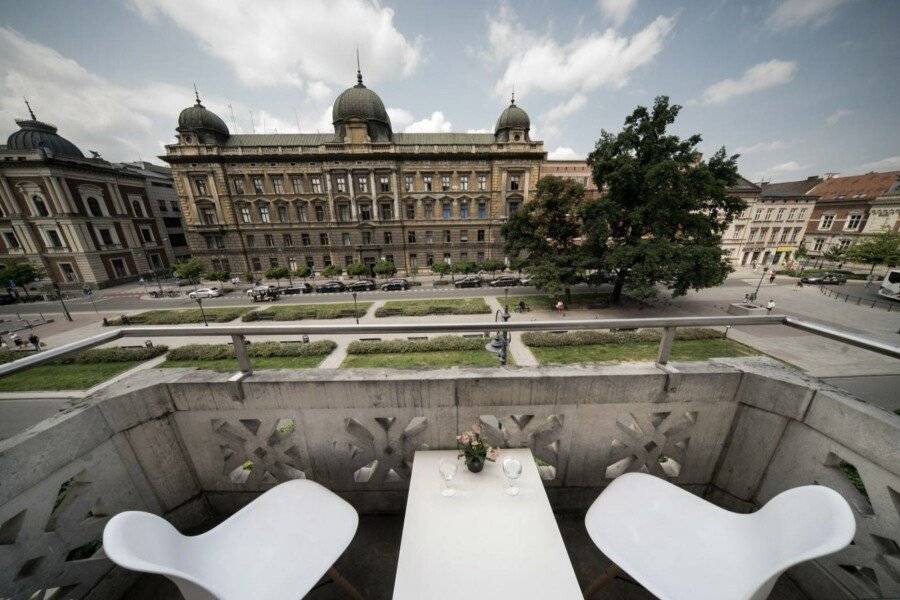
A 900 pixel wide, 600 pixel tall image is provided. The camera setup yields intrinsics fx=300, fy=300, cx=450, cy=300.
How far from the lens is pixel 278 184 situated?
31.0m

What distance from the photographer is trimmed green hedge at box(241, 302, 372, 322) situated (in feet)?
61.9

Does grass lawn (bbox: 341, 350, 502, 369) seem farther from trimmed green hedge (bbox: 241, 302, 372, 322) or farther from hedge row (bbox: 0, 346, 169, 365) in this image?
hedge row (bbox: 0, 346, 169, 365)

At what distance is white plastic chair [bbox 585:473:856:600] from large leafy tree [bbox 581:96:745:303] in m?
17.4

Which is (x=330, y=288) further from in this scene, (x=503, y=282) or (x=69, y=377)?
(x=69, y=377)

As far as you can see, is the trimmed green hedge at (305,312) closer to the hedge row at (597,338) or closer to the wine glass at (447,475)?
the hedge row at (597,338)

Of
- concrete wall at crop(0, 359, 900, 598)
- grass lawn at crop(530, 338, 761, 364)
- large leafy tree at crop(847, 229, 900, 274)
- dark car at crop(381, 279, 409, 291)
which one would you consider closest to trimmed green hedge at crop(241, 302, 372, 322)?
dark car at crop(381, 279, 409, 291)

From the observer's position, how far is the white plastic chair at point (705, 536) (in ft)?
4.84

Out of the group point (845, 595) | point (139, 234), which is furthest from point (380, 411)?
point (139, 234)

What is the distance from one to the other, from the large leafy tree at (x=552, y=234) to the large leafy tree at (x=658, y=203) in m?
1.72

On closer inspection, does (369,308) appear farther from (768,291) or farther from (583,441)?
(768,291)

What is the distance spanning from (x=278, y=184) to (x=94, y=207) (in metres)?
18.4

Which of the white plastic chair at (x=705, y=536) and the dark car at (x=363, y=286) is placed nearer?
the white plastic chair at (x=705, y=536)

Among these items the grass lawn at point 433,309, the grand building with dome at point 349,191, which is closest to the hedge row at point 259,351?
the grass lawn at point 433,309

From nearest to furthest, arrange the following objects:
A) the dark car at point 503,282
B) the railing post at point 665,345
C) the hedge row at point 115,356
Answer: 1. the railing post at point 665,345
2. the hedge row at point 115,356
3. the dark car at point 503,282
